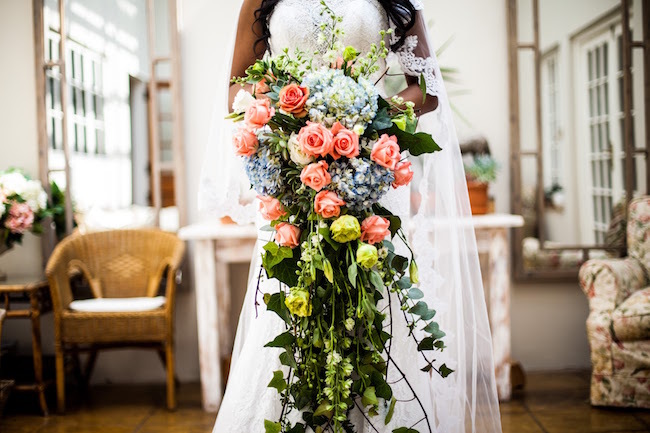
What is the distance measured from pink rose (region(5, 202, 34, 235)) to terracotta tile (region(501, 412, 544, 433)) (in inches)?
100

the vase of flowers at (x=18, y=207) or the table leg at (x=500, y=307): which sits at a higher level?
the vase of flowers at (x=18, y=207)

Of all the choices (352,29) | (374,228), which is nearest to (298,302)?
(374,228)

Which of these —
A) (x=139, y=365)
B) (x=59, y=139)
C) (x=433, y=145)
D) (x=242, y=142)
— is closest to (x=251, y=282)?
(x=242, y=142)

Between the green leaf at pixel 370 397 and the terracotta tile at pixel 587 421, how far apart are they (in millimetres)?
1453

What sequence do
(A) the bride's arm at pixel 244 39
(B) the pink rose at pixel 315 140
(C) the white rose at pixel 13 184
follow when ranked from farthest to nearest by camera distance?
(C) the white rose at pixel 13 184 < (A) the bride's arm at pixel 244 39 < (B) the pink rose at pixel 315 140

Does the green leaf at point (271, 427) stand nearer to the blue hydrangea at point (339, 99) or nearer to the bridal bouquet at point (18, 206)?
the blue hydrangea at point (339, 99)

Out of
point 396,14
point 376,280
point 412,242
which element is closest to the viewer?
point 376,280

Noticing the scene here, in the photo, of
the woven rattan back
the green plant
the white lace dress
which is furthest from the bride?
the woven rattan back

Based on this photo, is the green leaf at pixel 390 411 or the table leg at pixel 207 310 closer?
the green leaf at pixel 390 411

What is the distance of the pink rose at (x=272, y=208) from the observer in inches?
62.0

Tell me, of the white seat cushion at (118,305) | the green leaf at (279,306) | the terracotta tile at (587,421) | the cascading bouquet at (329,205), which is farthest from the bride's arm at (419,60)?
the white seat cushion at (118,305)

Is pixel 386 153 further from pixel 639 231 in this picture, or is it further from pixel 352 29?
pixel 639 231

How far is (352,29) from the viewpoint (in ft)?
6.27

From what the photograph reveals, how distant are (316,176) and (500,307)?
200 cm
